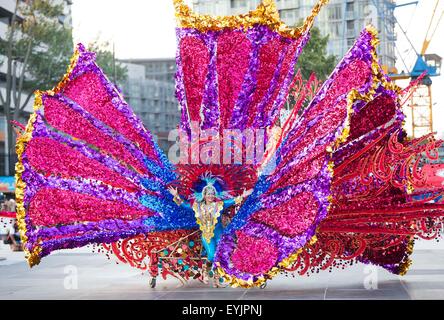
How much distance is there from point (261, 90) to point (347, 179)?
1.57m

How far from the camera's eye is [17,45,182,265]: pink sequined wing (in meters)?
12.4

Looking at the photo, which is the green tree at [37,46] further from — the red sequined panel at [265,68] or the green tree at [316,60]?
the red sequined panel at [265,68]

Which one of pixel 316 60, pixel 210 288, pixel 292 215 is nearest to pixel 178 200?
pixel 210 288

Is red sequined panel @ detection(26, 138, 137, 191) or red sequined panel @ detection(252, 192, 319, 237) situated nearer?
red sequined panel @ detection(252, 192, 319, 237)

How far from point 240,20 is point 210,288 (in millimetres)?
3890

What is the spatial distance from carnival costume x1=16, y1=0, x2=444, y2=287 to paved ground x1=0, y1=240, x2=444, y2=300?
56 cm

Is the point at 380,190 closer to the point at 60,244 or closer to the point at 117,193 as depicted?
the point at 117,193

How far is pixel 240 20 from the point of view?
39.8ft

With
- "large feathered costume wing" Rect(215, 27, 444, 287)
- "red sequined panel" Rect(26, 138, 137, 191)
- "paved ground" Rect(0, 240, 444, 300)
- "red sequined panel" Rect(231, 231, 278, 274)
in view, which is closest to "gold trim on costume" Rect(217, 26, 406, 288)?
"large feathered costume wing" Rect(215, 27, 444, 287)

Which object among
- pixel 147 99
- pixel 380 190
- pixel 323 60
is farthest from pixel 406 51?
pixel 147 99

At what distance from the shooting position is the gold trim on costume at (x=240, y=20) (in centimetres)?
Answer: 1203

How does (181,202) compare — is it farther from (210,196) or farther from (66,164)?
(66,164)

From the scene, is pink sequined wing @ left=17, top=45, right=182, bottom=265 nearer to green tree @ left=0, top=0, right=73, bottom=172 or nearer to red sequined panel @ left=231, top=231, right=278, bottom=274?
red sequined panel @ left=231, top=231, right=278, bottom=274

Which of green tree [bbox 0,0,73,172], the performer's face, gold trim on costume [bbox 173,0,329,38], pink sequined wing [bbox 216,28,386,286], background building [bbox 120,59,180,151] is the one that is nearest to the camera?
pink sequined wing [bbox 216,28,386,286]
